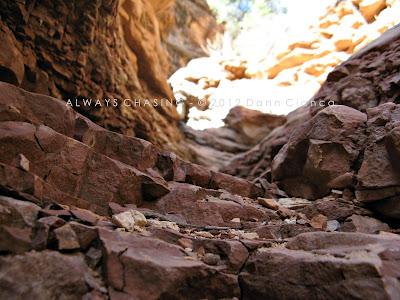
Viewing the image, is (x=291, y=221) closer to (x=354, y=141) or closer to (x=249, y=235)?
(x=249, y=235)

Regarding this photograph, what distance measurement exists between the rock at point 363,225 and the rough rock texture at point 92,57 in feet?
22.3

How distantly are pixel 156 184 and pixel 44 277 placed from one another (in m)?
3.14

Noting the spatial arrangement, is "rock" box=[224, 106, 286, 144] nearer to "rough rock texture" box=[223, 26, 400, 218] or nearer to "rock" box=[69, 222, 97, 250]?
"rough rock texture" box=[223, 26, 400, 218]

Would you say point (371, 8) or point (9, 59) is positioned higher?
point (371, 8)

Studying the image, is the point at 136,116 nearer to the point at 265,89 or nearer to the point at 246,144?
the point at 246,144

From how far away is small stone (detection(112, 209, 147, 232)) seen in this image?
4.02 metres

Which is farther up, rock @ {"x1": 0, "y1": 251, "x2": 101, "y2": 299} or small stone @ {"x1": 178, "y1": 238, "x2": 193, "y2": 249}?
small stone @ {"x1": 178, "y1": 238, "x2": 193, "y2": 249}

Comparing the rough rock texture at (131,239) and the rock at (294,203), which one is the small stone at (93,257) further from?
the rock at (294,203)

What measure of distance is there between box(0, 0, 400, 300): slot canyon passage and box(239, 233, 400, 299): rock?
0.04ft

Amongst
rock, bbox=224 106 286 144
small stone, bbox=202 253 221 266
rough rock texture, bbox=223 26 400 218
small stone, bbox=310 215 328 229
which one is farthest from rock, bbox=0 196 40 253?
rock, bbox=224 106 286 144

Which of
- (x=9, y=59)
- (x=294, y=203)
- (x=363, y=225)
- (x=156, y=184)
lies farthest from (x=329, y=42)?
(x=9, y=59)

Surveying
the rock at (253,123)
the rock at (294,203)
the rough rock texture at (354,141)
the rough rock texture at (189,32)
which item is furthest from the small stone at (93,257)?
the rough rock texture at (189,32)

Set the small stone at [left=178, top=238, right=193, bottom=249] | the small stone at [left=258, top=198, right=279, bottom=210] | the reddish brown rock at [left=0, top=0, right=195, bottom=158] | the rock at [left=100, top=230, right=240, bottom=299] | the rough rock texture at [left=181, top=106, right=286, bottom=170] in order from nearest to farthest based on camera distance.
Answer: the rock at [left=100, top=230, right=240, bottom=299], the small stone at [left=178, top=238, right=193, bottom=249], the small stone at [left=258, top=198, right=279, bottom=210], the reddish brown rock at [left=0, top=0, right=195, bottom=158], the rough rock texture at [left=181, top=106, right=286, bottom=170]

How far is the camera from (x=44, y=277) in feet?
9.38
